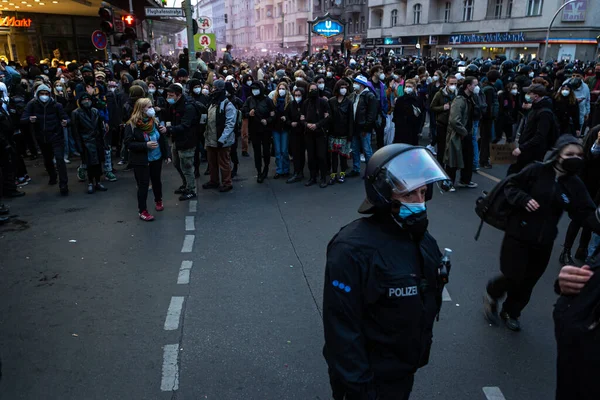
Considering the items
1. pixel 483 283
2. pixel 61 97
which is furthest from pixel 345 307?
pixel 61 97

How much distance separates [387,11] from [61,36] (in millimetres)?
37518

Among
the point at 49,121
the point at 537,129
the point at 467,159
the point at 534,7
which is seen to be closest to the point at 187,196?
the point at 49,121

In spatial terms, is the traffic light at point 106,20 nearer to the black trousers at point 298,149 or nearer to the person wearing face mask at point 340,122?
the black trousers at point 298,149

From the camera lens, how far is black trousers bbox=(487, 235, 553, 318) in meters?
3.86

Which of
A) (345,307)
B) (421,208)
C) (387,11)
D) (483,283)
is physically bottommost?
(483,283)

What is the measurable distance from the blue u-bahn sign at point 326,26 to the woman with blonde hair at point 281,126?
1748 cm

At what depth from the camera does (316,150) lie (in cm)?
895

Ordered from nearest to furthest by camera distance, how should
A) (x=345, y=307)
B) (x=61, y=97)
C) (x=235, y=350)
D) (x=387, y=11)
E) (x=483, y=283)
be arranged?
(x=345, y=307)
(x=235, y=350)
(x=483, y=283)
(x=61, y=97)
(x=387, y=11)

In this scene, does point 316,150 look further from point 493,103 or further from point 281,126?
point 493,103

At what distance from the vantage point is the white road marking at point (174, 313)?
Answer: 14.1 ft

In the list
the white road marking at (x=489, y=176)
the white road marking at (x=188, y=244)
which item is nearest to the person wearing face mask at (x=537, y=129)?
the white road marking at (x=489, y=176)

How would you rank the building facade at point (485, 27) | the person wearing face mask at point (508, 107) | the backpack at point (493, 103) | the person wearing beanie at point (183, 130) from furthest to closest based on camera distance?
the building facade at point (485, 27) < the person wearing face mask at point (508, 107) < the backpack at point (493, 103) < the person wearing beanie at point (183, 130)

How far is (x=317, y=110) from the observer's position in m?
8.70

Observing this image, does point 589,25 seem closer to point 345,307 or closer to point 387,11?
point 387,11
